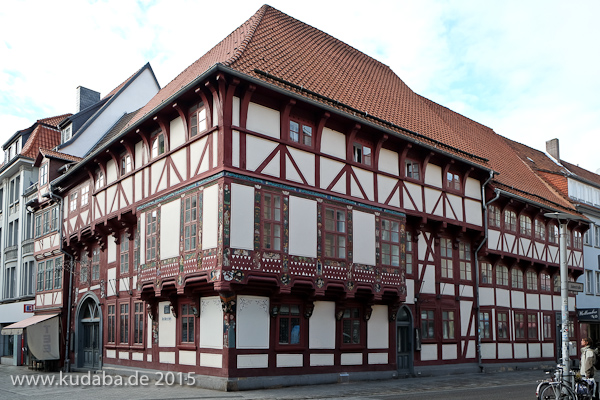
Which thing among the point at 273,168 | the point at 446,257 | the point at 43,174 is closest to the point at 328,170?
the point at 273,168

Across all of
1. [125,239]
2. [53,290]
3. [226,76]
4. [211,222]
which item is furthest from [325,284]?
[53,290]

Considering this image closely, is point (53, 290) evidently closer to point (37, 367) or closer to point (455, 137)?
point (37, 367)

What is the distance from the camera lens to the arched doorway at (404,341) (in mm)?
23469

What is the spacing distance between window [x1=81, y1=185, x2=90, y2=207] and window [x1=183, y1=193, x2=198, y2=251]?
974 centimetres

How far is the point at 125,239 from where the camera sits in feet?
80.1

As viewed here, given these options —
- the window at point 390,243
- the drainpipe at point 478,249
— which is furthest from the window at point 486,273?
the window at point 390,243

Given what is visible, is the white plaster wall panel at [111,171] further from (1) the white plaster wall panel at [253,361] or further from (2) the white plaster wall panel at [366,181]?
(1) the white plaster wall panel at [253,361]

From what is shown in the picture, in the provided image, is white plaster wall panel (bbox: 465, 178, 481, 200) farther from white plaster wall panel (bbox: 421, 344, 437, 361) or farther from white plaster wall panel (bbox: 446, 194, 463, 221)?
white plaster wall panel (bbox: 421, 344, 437, 361)

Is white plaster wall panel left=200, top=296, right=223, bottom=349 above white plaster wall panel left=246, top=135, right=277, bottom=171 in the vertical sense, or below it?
below

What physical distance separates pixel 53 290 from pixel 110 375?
25.8 feet

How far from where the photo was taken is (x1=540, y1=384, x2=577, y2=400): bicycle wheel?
1373 centimetres

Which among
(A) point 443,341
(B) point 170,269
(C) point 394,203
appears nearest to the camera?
(B) point 170,269

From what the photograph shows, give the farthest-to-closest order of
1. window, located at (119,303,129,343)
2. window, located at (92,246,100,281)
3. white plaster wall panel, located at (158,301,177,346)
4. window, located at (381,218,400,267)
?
1. window, located at (92,246,100,281)
2. window, located at (119,303,129,343)
3. window, located at (381,218,400,267)
4. white plaster wall panel, located at (158,301,177,346)

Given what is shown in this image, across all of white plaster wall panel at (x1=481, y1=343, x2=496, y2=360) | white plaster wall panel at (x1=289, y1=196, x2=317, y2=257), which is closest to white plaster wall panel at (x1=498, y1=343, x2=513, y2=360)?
white plaster wall panel at (x1=481, y1=343, x2=496, y2=360)
